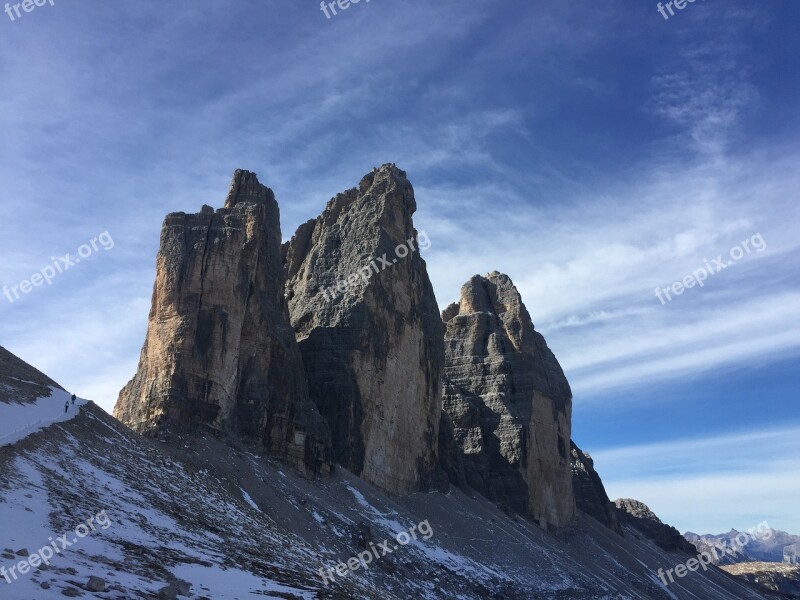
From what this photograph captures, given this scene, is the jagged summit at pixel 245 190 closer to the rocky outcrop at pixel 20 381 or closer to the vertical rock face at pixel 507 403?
the rocky outcrop at pixel 20 381

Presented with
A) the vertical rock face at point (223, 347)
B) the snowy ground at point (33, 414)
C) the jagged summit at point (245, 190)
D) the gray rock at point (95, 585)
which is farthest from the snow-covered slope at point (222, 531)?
the jagged summit at point (245, 190)

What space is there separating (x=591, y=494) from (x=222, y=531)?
94.7 metres

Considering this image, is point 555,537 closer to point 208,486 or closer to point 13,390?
point 208,486

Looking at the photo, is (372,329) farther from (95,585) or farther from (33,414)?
(95,585)

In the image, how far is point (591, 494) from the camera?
388 ft

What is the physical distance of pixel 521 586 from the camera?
195ft

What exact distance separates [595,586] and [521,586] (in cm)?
1497

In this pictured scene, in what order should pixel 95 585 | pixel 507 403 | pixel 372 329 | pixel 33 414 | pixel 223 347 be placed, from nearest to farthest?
pixel 95 585 < pixel 33 414 < pixel 223 347 < pixel 372 329 < pixel 507 403

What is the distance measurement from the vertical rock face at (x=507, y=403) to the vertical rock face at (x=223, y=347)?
36.7m

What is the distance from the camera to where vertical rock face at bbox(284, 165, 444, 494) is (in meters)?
67.2

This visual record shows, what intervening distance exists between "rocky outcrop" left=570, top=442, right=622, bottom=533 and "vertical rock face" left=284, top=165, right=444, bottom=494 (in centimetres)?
4570

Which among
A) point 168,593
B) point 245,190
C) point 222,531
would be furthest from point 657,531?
point 168,593

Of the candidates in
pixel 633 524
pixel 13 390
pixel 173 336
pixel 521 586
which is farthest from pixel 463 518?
pixel 633 524

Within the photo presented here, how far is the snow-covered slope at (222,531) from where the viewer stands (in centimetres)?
2144
